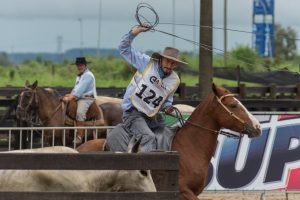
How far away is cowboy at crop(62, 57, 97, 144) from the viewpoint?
17359 millimetres

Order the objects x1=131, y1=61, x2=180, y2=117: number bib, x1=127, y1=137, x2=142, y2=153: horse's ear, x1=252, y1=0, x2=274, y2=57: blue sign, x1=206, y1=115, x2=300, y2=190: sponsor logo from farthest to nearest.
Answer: x1=252, y1=0, x2=274, y2=57: blue sign → x1=206, y1=115, x2=300, y2=190: sponsor logo → x1=131, y1=61, x2=180, y2=117: number bib → x1=127, y1=137, x2=142, y2=153: horse's ear

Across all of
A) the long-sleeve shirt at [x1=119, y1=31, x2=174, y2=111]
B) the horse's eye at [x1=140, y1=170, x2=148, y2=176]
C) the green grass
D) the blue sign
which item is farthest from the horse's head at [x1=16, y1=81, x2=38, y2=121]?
the blue sign

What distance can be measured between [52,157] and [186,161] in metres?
2.80

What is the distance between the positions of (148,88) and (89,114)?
24.7ft

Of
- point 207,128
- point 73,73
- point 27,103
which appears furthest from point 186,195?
point 73,73

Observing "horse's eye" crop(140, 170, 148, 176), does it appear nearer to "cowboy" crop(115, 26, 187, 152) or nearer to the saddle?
"cowboy" crop(115, 26, 187, 152)

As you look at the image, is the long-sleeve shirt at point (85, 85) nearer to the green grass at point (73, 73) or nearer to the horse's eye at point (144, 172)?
the horse's eye at point (144, 172)

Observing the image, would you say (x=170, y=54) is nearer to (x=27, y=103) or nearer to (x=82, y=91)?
(x=82, y=91)

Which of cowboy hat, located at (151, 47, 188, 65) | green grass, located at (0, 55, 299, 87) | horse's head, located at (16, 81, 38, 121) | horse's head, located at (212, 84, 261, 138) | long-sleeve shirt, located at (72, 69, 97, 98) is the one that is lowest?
green grass, located at (0, 55, 299, 87)

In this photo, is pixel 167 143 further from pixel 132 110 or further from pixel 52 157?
pixel 52 157

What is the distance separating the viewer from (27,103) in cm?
1755

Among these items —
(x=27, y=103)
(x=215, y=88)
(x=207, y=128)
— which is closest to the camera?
(x=215, y=88)

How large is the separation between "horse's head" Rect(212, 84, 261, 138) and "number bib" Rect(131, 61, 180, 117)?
0.60m

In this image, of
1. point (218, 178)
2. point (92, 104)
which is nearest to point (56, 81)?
point (92, 104)
